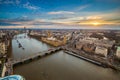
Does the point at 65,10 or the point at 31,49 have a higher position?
the point at 65,10

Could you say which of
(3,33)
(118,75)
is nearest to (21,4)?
(3,33)

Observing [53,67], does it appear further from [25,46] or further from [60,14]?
[60,14]

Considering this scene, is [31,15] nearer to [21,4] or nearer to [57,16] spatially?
[21,4]

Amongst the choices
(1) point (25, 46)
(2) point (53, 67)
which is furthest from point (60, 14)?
(2) point (53, 67)

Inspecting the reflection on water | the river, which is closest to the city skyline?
the reflection on water

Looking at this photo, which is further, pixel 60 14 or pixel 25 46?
pixel 25 46

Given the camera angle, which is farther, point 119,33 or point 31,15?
point 119,33
